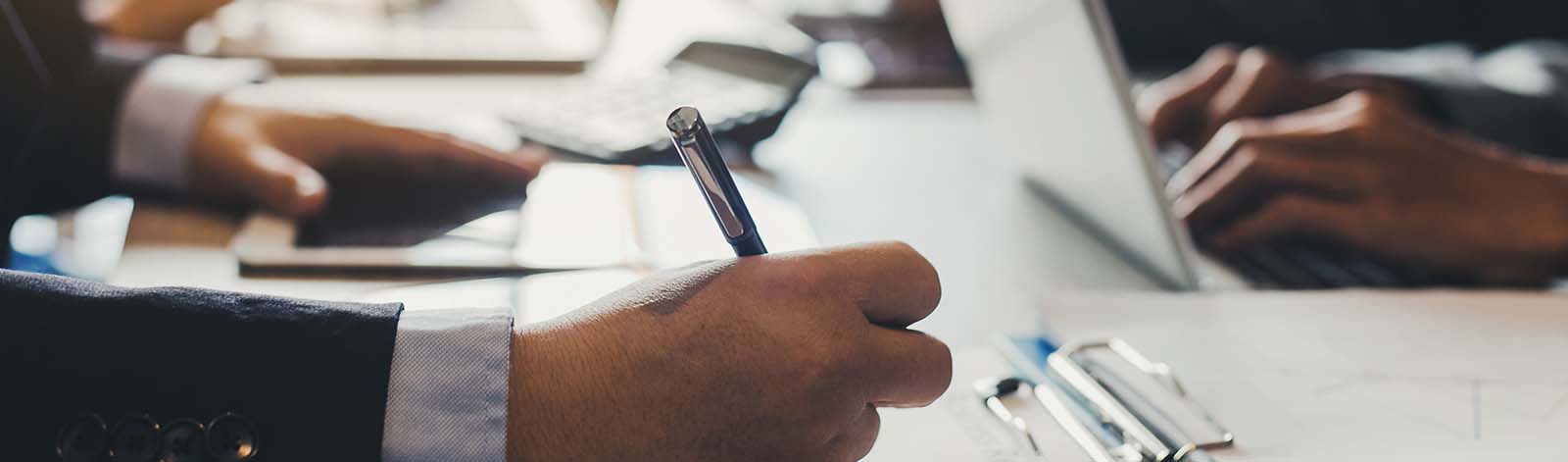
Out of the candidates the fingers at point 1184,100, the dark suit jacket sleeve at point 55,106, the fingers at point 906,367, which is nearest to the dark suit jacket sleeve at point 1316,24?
the fingers at point 1184,100

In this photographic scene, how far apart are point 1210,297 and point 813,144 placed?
337 mm

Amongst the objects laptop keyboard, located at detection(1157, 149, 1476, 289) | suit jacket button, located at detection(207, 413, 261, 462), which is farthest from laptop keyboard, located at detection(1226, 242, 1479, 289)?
suit jacket button, located at detection(207, 413, 261, 462)

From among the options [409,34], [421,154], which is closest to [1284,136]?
[421,154]

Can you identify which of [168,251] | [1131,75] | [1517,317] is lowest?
[1517,317]

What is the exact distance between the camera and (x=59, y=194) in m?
0.70

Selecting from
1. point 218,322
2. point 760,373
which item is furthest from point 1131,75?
point 218,322

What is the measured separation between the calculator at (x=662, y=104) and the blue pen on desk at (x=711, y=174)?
34 centimetres

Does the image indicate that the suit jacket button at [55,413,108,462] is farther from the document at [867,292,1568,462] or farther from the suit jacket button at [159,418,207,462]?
the document at [867,292,1568,462]

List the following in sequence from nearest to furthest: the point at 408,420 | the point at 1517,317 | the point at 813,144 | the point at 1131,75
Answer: the point at 408,420 → the point at 1517,317 → the point at 813,144 → the point at 1131,75

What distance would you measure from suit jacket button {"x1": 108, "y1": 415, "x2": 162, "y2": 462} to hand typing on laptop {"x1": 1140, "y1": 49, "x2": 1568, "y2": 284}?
1.90 ft

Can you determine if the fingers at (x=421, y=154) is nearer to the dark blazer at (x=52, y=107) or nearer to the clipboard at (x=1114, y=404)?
the dark blazer at (x=52, y=107)

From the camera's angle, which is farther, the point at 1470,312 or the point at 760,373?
the point at 1470,312

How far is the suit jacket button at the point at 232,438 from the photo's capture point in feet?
1.13

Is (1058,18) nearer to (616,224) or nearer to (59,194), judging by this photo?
(616,224)
